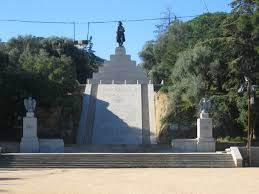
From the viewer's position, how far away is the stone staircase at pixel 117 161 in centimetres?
2780

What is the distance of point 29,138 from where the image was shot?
3378cm

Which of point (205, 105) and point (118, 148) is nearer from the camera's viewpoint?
point (205, 105)

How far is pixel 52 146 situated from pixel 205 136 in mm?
8842

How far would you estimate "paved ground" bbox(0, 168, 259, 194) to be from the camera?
17.0m

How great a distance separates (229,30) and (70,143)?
14.5 m

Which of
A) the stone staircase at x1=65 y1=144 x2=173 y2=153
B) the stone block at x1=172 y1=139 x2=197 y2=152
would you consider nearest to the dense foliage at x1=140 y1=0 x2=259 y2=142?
the stone block at x1=172 y1=139 x2=197 y2=152

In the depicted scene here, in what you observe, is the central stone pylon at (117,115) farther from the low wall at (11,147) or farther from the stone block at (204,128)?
the low wall at (11,147)

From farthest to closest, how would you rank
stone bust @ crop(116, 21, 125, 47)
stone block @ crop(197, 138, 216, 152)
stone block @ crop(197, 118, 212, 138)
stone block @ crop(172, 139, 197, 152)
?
stone bust @ crop(116, 21, 125, 47), stone block @ crop(197, 118, 212, 138), stone block @ crop(172, 139, 197, 152), stone block @ crop(197, 138, 216, 152)

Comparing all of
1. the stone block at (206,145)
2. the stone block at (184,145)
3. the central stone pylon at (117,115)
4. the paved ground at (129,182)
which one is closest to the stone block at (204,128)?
the stone block at (206,145)

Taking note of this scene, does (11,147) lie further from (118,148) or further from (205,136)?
(205,136)

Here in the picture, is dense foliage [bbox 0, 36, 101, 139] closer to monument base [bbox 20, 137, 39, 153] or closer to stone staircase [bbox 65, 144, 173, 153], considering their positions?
monument base [bbox 20, 137, 39, 153]

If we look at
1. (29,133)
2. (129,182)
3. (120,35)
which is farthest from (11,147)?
(120,35)

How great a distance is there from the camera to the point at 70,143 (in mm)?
38688

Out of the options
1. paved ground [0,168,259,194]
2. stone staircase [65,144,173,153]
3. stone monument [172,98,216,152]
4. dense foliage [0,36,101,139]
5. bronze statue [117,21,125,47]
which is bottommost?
paved ground [0,168,259,194]
